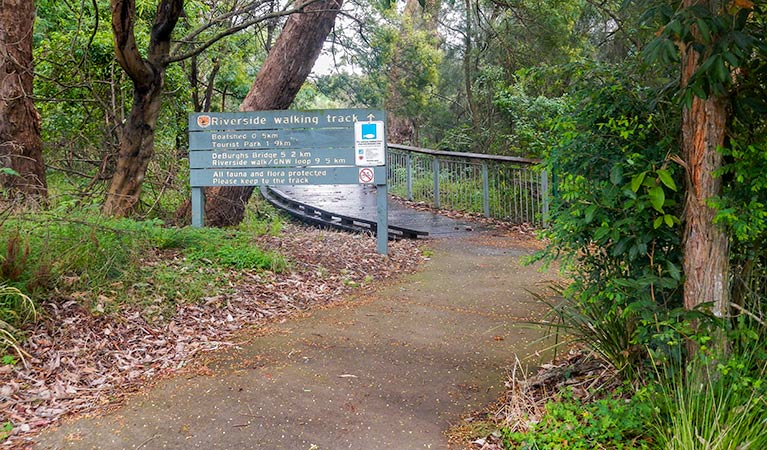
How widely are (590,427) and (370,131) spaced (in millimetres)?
5834

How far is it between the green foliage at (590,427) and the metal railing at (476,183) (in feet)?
21.7

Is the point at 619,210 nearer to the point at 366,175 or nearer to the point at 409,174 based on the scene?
the point at 366,175

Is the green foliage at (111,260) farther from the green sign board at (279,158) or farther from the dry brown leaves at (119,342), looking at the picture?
the green sign board at (279,158)

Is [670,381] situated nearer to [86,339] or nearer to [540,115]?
[86,339]

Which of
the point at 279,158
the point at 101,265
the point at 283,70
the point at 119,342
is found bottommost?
the point at 119,342

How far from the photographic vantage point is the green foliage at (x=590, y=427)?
2949mm

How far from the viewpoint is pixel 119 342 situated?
462cm

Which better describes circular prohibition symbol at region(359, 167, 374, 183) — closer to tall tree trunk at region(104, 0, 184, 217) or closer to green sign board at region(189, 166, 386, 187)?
green sign board at region(189, 166, 386, 187)

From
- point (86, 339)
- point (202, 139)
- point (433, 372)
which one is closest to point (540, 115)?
point (202, 139)

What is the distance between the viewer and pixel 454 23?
1805 cm

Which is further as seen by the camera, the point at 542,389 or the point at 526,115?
the point at 526,115

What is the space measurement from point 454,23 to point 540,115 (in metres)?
6.59

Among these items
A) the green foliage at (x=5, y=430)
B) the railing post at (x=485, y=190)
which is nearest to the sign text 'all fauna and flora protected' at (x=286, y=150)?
the railing post at (x=485, y=190)

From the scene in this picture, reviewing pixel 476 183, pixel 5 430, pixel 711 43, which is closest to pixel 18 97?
pixel 5 430
